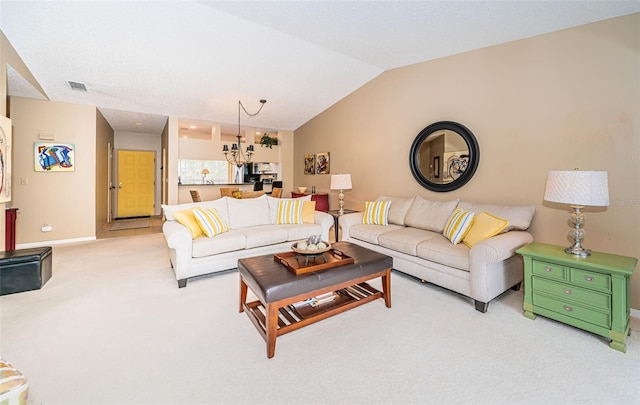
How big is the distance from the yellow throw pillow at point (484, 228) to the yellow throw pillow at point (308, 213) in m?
2.12

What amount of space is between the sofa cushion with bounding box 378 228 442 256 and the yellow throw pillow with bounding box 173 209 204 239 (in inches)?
87.8

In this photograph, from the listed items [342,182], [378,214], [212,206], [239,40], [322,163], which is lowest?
[378,214]

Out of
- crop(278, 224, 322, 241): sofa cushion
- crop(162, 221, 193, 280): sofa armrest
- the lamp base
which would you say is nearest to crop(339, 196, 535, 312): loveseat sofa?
the lamp base

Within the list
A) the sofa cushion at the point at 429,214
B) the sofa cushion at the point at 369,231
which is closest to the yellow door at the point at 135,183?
the sofa cushion at the point at 369,231

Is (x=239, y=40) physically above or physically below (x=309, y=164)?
above

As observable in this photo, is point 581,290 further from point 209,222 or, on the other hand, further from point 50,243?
point 50,243

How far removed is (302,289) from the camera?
77.5 inches

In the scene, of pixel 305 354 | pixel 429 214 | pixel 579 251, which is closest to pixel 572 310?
pixel 579 251

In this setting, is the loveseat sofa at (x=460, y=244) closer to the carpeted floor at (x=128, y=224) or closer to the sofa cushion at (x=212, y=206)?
the sofa cushion at (x=212, y=206)

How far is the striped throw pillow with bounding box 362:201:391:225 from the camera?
3967 millimetres

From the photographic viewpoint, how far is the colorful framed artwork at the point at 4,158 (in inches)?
118

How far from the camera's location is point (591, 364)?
176 centimetres

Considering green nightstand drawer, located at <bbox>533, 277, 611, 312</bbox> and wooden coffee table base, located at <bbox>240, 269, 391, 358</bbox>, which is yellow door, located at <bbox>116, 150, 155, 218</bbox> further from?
green nightstand drawer, located at <bbox>533, 277, 611, 312</bbox>

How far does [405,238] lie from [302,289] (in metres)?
1.66
